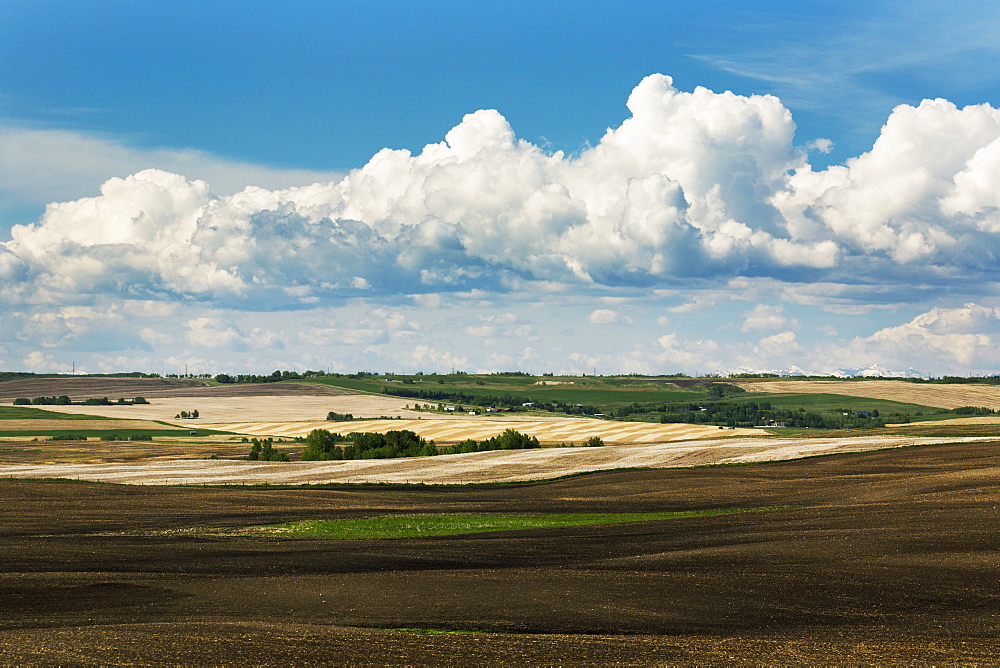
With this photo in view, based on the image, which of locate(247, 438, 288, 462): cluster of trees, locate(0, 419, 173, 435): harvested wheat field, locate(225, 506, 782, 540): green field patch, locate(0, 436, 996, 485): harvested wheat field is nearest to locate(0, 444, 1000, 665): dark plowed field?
locate(225, 506, 782, 540): green field patch

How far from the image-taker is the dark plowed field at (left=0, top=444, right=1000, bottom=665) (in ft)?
65.3

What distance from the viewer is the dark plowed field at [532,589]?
1991 cm

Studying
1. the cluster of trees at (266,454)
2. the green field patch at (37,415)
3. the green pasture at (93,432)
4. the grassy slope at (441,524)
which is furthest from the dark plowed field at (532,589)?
the green field patch at (37,415)

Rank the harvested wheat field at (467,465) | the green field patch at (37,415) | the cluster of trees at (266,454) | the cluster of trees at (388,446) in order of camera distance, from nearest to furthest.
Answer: the harvested wheat field at (467,465), the cluster of trees at (266,454), the cluster of trees at (388,446), the green field patch at (37,415)

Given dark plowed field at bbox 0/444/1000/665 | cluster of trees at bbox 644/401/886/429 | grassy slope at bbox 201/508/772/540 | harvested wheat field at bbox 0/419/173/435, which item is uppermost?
dark plowed field at bbox 0/444/1000/665

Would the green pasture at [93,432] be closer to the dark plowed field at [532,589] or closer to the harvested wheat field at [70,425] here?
the harvested wheat field at [70,425]

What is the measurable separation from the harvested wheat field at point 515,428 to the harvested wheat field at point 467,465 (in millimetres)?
28595

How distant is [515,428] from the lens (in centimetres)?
14675

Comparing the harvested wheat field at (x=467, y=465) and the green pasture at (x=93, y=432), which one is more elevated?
the harvested wheat field at (x=467, y=465)

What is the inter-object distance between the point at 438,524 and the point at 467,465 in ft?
132

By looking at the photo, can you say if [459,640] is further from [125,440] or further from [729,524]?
[125,440]

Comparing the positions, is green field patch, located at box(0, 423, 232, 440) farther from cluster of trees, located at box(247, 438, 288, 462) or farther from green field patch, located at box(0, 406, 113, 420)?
cluster of trees, located at box(247, 438, 288, 462)

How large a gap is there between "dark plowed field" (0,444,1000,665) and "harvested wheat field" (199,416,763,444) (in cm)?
7437

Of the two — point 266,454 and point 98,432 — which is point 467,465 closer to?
point 266,454
